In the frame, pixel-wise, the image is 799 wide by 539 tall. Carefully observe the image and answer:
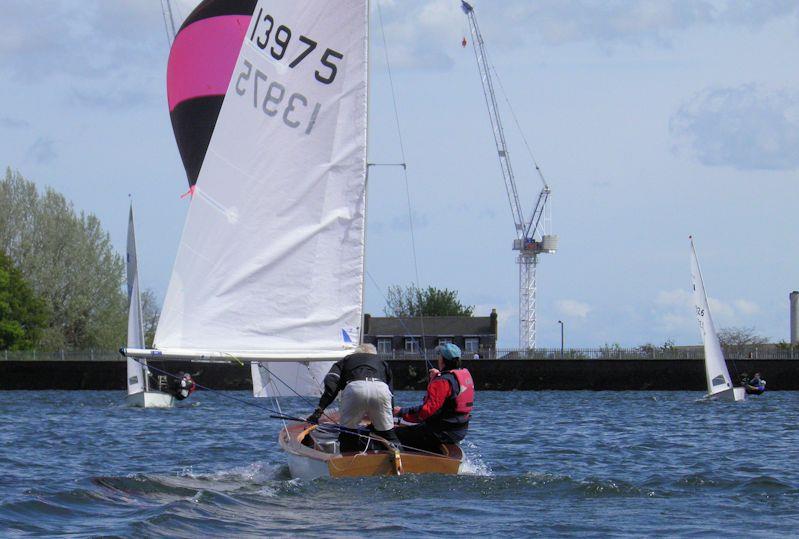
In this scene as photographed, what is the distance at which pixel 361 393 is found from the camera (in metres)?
13.0

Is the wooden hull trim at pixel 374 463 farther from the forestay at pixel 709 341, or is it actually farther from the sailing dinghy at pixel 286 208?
the forestay at pixel 709 341

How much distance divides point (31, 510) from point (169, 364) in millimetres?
39104

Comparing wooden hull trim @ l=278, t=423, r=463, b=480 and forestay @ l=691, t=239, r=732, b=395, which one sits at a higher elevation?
forestay @ l=691, t=239, r=732, b=395

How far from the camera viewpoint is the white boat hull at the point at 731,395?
39094 mm

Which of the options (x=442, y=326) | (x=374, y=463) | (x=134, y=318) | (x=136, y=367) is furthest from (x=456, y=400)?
(x=442, y=326)

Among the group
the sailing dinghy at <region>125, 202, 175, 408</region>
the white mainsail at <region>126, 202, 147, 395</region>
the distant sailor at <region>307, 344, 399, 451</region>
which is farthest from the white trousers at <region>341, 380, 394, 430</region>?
the white mainsail at <region>126, 202, 147, 395</region>

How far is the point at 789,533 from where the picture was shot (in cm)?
1049

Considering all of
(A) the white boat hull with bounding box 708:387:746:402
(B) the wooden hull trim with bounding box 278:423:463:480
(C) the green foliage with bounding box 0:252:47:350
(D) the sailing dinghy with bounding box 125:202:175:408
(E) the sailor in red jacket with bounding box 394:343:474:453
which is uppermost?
(C) the green foliage with bounding box 0:252:47:350

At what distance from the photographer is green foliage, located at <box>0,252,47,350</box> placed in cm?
5891

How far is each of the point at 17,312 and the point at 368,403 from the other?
49.9 metres

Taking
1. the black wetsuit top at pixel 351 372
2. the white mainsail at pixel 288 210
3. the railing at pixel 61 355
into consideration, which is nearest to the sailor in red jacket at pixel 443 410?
the black wetsuit top at pixel 351 372

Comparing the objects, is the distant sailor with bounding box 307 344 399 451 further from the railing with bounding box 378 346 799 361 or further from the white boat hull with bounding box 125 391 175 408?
the railing with bounding box 378 346 799 361

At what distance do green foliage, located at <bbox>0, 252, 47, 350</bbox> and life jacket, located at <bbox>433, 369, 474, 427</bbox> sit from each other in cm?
4791

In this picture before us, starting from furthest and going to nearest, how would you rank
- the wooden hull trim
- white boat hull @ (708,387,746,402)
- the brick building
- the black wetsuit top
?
1. the brick building
2. white boat hull @ (708,387,746,402)
3. the black wetsuit top
4. the wooden hull trim
